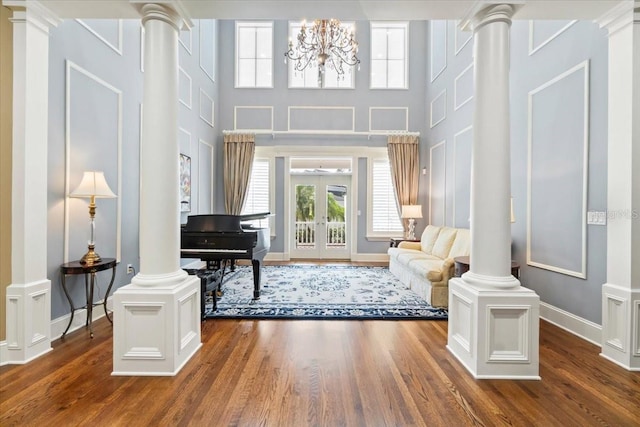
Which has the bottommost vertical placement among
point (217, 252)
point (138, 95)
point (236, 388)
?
point (236, 388)

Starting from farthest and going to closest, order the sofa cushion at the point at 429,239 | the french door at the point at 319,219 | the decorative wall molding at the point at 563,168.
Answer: the french door at the point at 319,219 → the sofa cushion at the point at 429,239 → the decorative wall molding at the point at 563,168

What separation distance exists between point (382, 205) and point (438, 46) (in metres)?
3.47

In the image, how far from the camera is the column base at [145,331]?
2256 millimetres

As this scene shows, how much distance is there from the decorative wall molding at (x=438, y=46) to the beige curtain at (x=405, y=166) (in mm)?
1368

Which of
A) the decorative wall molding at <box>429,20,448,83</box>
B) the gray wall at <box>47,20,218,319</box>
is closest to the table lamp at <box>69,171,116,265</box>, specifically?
the gray wall at <box>47,20,218,319</box>

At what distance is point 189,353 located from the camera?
2533 millimetres

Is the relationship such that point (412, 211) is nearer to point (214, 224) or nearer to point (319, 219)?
point (319, 219)

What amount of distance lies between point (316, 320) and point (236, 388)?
142 centimetres

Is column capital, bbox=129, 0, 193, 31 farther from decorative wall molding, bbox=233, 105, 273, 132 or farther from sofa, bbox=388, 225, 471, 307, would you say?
decorative wall molding, bbox=233, 105, 273, 132

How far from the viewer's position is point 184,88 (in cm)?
541

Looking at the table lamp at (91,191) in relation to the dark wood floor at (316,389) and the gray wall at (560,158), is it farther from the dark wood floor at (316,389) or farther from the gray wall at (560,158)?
the gray wall at (560,158)

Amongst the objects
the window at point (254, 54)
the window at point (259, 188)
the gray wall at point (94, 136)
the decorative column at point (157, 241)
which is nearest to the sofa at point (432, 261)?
the decorative column at point (157, 241)

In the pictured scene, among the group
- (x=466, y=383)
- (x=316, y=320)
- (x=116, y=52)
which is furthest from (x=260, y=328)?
(x=116, y=52)

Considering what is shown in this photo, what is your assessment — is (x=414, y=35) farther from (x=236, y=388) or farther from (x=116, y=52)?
(x=236, y=388)
